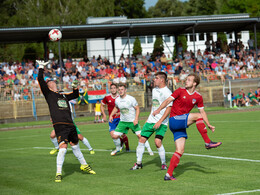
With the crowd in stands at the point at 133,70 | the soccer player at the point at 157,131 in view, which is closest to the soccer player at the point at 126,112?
the soccer player at the point at 157,131

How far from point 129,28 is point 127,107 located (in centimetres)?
2523

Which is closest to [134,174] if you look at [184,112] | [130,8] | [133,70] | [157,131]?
[157,131]

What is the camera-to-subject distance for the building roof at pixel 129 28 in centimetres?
3497

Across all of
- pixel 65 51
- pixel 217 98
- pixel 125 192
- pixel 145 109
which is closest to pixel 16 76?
pixel 145 109

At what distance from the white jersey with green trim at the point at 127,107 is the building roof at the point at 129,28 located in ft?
74.9

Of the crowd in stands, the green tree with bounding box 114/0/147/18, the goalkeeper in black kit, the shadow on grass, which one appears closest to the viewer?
the shadow on grass

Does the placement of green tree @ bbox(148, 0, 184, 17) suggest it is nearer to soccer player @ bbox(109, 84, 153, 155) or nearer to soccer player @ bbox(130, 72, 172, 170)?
soccer player @ bbox(109, 84, 153, 155)

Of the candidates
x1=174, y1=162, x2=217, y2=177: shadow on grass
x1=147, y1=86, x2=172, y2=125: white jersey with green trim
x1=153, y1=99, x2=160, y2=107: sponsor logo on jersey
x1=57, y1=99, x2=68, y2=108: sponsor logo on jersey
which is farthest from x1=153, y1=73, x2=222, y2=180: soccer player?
x1=57, y1=99, x2=68, y2=108: sponsor logo on jersey

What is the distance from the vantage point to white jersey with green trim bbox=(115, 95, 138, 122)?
1222cm

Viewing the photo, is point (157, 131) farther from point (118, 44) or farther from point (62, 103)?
point (118, 44)

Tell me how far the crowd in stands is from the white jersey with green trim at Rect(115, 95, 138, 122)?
1970 centimetres

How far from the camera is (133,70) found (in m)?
36.7

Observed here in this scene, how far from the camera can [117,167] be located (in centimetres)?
1027

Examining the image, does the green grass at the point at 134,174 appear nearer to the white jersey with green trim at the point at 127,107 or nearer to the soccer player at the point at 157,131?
the soccer player at the point at 157,131
